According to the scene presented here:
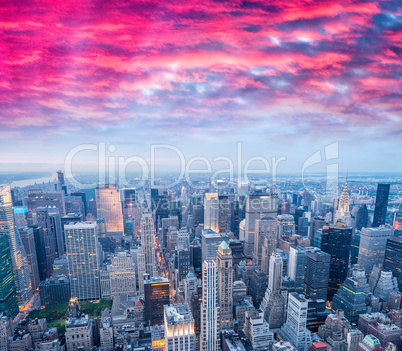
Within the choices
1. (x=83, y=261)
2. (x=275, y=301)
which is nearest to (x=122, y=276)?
(x=83, y=261)

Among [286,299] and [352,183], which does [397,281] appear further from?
[286,299]

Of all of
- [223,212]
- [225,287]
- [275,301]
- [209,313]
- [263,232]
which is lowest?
[275,301]

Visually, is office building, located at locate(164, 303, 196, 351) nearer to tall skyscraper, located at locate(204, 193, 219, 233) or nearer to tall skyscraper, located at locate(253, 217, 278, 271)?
tall skyscraper, located at locate(253, 217, 278, 271)

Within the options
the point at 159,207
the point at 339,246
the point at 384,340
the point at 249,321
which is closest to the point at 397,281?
the point at 339,246

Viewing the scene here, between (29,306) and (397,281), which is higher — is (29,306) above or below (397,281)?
below

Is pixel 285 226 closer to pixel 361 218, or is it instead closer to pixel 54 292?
pixel 361 218

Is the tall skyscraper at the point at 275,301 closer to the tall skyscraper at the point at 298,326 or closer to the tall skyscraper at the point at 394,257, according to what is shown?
the tall skyscraper at the point at 298,326
